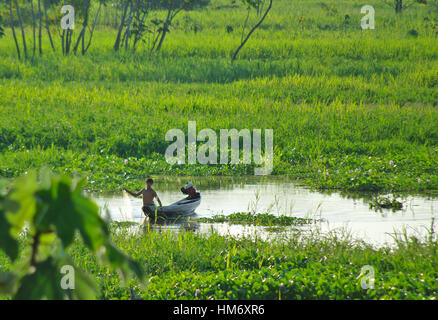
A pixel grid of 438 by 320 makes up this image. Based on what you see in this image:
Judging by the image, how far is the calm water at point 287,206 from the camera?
9117 millimetres

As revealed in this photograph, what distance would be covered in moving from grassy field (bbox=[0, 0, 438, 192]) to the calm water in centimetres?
62

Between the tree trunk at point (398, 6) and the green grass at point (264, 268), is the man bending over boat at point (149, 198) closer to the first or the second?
the green grass at point (264, 268)

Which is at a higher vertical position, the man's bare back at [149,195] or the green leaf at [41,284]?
the green leaf at [41,284]

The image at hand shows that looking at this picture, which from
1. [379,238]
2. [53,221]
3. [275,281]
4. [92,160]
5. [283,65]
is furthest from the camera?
[283,65]

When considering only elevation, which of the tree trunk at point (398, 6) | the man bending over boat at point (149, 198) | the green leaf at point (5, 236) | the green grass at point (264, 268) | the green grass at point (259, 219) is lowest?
the green grass at point (259, 219)

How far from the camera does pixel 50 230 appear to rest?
127cm

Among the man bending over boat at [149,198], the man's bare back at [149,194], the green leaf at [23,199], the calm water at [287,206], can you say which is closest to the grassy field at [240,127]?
the green leaf at [23,199]

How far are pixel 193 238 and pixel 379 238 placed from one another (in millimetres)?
2773

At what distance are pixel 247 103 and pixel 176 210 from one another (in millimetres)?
9045

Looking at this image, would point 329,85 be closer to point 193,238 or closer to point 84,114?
point 84,114

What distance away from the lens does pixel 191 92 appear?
19734 mm

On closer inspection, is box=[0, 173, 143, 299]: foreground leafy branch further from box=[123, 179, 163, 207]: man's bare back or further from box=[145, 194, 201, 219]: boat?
box=[123, 179, 163, 207]: man's bare back

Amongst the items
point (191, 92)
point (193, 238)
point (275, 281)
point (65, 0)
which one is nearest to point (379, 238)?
point (193, 238)

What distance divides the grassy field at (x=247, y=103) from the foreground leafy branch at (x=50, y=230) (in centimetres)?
1039
